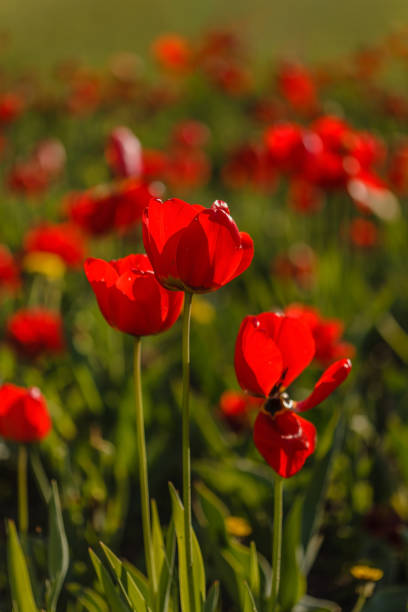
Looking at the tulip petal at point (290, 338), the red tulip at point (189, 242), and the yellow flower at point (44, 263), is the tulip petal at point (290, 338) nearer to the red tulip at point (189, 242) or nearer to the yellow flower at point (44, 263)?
the red tulip at point (189, 242)

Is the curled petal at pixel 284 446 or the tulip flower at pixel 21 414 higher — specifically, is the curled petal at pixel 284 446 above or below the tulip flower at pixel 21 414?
above

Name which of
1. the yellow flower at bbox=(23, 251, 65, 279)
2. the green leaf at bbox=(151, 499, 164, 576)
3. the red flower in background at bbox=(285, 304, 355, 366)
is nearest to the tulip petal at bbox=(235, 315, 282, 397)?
the green leaf at bbox=(151, 499, 164, 576)

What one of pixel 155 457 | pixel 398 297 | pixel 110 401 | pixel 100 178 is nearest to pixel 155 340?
pixel 110 401

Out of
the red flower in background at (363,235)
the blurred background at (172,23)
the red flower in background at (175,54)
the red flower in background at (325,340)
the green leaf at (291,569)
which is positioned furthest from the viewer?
the blurred background at (172,23)

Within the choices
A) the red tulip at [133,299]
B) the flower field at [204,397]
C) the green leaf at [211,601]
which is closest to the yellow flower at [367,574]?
the flower field at [204,397]

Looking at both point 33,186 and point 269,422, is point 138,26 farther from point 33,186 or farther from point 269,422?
point 269,422

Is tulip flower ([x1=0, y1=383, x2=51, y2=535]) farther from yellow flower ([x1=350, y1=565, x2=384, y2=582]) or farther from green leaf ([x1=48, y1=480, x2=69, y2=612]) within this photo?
yellow flower ([x1=350, y1=565, x2=384, y2=582])

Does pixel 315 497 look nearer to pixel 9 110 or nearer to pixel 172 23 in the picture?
pixel 9 110
